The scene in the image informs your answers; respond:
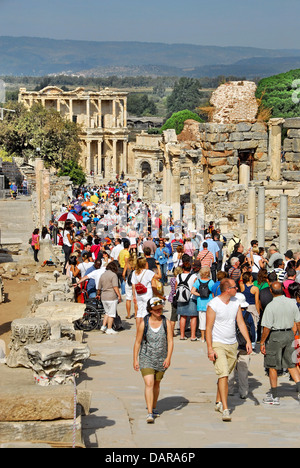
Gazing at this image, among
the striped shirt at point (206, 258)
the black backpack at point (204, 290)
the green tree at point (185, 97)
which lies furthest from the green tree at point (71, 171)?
the green tree at point (185, 97)

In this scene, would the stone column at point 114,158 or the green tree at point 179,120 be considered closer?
the green tree at point 179,120

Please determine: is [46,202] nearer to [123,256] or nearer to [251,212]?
[251,212]

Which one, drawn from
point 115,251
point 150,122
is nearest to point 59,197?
point 115,251

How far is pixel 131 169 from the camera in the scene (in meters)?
122

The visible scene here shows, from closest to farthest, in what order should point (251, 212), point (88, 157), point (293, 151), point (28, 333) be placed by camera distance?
point (28, 333), point (251, 212), point (293, 151), point (88, 157)

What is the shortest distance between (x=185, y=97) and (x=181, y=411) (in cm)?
16282

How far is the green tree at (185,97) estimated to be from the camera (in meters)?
165

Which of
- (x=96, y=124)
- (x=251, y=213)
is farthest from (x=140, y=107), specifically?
(x=251, y=213)

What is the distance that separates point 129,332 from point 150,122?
135 m

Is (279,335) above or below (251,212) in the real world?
below

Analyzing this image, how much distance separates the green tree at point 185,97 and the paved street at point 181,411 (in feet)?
507

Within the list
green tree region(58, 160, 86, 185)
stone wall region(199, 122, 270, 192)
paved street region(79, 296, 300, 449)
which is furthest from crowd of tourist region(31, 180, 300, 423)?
green tree region(58, 160, 86, 185)

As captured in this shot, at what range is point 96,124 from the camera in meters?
122

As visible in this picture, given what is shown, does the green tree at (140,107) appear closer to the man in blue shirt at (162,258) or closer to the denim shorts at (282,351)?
the man in blue shirt at (162,258)
